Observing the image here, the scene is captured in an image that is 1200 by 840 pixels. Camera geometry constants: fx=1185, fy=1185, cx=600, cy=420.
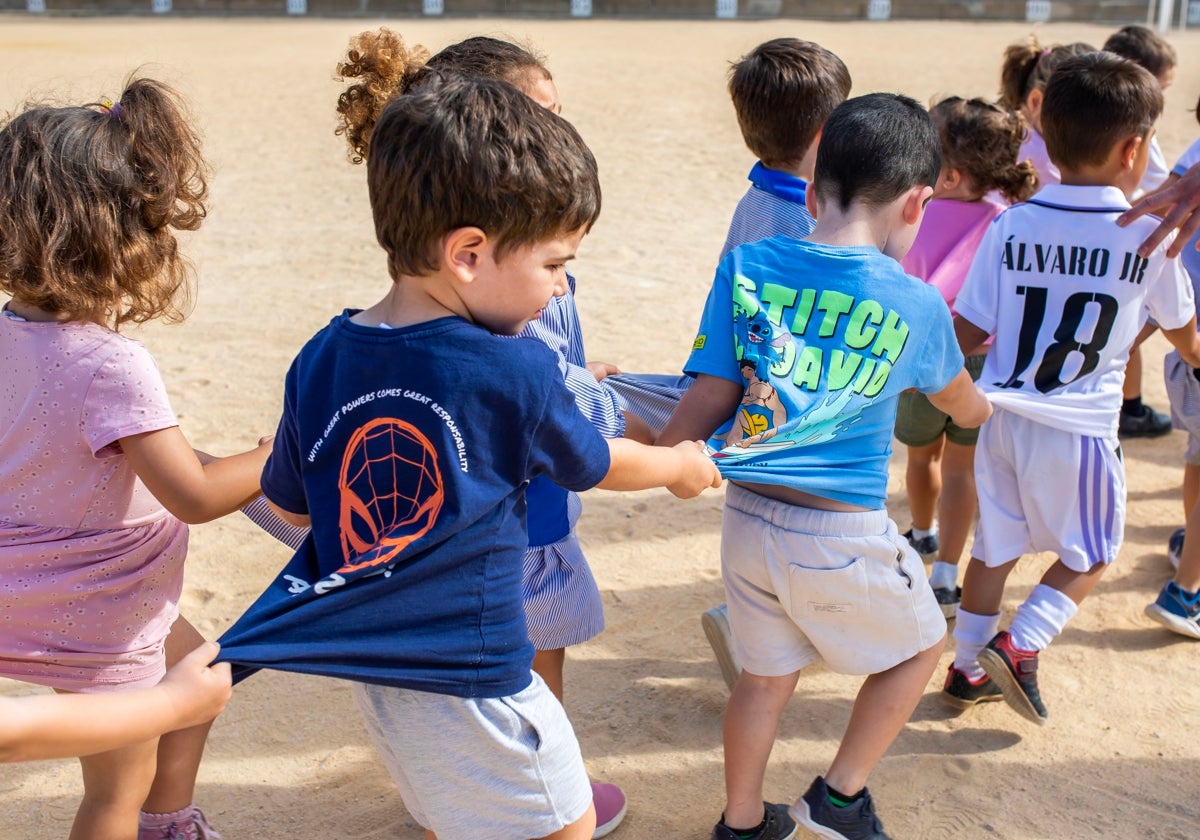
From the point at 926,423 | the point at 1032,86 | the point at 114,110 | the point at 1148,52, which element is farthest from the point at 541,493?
the point at 1148,52

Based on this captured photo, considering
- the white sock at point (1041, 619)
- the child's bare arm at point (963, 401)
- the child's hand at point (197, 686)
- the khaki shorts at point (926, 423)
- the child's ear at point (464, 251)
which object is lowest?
the white sock at point (1041, 619)

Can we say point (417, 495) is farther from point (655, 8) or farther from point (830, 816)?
point (655, 8)

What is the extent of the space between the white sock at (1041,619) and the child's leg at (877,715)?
570mm

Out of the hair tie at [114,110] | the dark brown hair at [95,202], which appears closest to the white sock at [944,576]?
the dark brown hair at [95,202]

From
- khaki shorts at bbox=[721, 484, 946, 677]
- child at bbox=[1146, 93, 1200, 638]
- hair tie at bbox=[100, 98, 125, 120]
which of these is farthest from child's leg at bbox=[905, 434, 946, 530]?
hair tie at bbox=[100, 98, 125, 120]

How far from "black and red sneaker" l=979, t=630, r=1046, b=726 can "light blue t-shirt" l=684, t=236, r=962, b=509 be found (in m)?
0.93

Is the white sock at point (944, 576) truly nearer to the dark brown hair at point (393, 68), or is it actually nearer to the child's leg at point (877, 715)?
the child's leg at point (877, 715)

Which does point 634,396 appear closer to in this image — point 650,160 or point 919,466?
point 919,466

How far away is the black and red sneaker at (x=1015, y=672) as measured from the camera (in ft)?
9.97

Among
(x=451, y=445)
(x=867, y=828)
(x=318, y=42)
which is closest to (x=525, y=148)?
(x=451, y=445)

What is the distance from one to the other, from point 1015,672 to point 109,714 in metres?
2.26

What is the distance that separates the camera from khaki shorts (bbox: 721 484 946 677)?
2428 mm

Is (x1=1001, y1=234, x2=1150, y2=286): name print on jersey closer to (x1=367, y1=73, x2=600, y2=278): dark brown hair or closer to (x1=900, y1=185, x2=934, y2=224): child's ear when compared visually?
(x1=900, y1=185, x2=934, y2=224): child's ear

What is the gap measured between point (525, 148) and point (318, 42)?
62.8 ft
